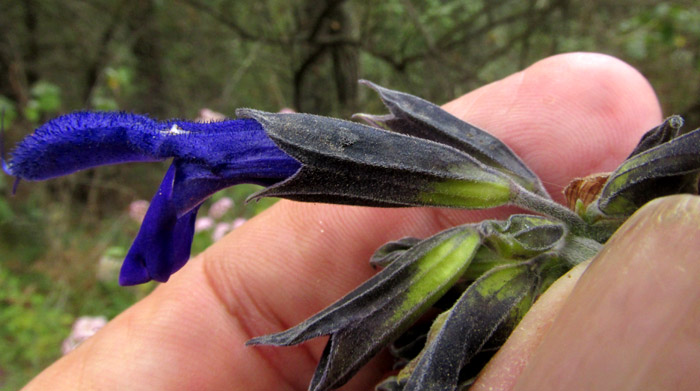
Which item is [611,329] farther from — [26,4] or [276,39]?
[26,4]

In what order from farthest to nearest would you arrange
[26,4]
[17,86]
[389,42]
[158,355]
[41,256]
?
[26,4] < [41,256] < [389,42] < [17,86] < [158,355]

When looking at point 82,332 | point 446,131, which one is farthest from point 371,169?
point 82,332

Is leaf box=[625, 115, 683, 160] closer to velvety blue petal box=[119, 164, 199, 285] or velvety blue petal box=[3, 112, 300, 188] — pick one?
velvety blue petal box=[3, 112, 300, 188]

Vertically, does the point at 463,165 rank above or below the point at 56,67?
below

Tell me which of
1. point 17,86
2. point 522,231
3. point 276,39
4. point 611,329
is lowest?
point 611,329

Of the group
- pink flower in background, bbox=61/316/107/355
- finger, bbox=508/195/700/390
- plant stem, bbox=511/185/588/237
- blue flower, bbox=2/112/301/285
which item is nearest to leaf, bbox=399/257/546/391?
plant stem, bbox=511/185/588/237

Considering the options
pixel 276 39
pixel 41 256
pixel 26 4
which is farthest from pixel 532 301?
pixel 26 4

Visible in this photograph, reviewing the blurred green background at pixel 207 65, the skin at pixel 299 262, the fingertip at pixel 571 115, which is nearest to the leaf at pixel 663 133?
the skin at pixel 299 262
